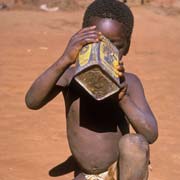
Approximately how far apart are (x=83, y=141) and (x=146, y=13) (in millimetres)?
8312

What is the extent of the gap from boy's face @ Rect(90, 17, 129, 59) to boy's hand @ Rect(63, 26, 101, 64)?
0.18 m

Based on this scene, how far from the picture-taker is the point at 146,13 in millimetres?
11602

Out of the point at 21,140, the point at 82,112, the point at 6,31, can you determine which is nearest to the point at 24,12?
the point at 6,31

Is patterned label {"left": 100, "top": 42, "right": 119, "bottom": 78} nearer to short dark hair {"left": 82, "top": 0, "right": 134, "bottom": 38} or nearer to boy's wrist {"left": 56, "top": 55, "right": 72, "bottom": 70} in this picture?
boy's wrist {"left": 56, "top": 55, "right": 72, "bottom": 70}

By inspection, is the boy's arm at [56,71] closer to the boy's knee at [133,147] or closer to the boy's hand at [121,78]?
the boy's hand at [121,78]

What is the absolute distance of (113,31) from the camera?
321 cm

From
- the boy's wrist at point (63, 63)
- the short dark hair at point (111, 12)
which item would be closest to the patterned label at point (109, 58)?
the boy's wrist at point (63, 63)

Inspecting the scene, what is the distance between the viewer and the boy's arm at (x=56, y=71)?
2.97 m

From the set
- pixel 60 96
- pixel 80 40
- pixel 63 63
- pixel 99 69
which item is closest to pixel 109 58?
pixel 99 69

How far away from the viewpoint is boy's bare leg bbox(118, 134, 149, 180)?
311 centimetres

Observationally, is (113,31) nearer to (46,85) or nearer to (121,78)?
(121,78)

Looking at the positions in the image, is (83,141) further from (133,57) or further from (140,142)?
(133,57)

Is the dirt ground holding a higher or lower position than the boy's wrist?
lower

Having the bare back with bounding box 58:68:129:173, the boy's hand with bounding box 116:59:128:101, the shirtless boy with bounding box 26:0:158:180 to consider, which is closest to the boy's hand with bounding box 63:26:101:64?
the shirtless boy with bounding box 26:0:158:180
